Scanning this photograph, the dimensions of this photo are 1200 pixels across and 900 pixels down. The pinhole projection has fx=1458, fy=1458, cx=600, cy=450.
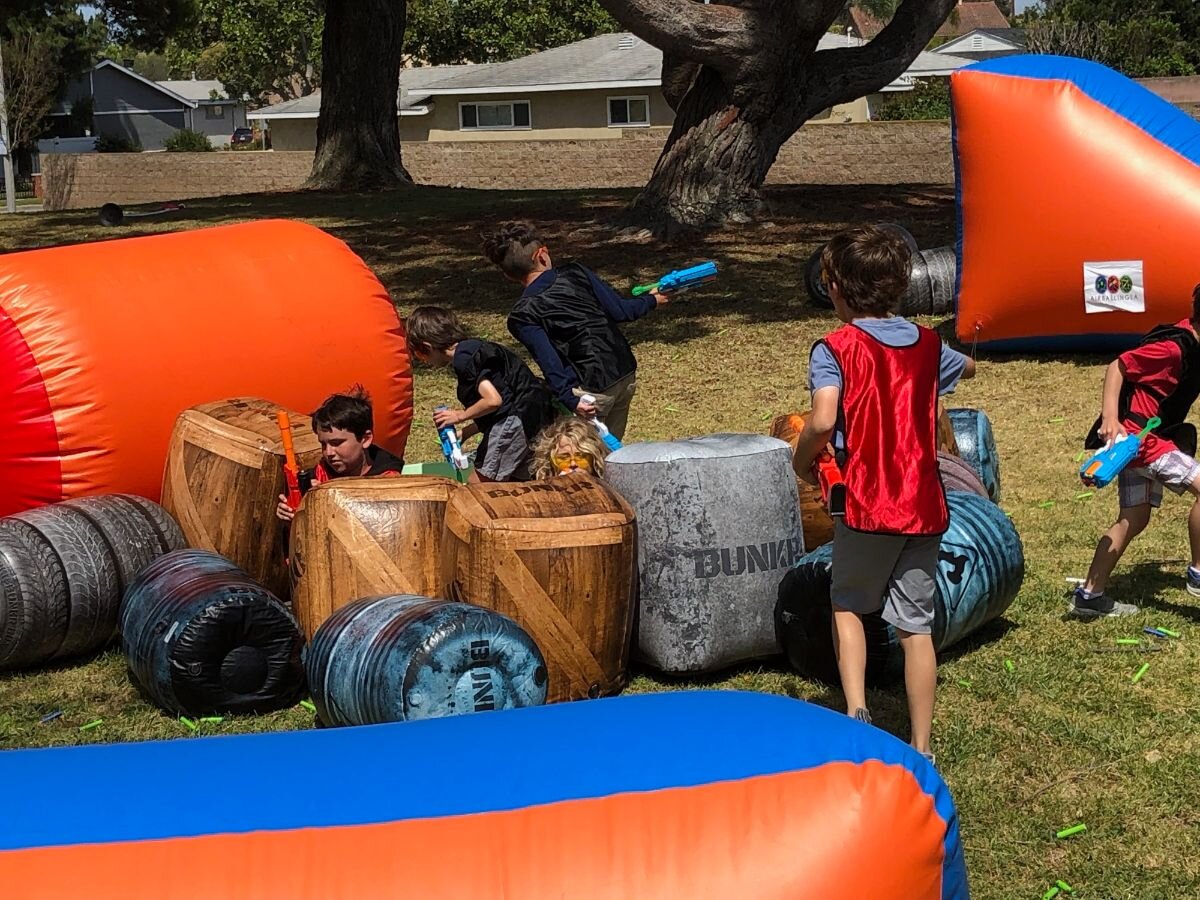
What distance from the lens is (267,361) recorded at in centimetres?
689

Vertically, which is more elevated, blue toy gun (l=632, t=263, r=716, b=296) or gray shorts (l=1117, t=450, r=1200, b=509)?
blue toy gun (l=632, t=263, r=716, b=296)

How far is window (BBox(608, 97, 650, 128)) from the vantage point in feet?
140

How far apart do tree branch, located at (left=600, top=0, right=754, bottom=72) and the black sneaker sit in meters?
9.78

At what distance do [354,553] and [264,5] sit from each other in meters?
66.8

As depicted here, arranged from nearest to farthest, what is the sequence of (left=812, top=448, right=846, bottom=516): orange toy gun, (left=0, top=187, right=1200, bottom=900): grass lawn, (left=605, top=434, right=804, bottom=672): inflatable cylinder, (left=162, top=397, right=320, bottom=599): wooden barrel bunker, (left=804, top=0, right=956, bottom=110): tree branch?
(left=0, top=187, right=1200, bottom=900): grass lawn → (left=812, top=448, right=846, bottom=516): orange toy gun → (left=605, top=434, right=804, bottom=672): inflatable cylinder → (left=162, top=397, right=320, bottom=599): wooden barrel bunker → (left=804, top=0, right=956, bottom=110): tree branch

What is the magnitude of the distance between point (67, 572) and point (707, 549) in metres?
2.52

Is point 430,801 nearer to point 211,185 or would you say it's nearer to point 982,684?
point 982,684

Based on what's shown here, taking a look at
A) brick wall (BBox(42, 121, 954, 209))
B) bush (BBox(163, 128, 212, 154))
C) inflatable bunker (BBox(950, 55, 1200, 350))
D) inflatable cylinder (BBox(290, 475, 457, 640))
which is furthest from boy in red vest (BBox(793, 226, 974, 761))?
bush (BBox(163, 128, 212, 154))

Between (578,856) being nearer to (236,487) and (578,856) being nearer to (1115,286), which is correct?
(236,487)

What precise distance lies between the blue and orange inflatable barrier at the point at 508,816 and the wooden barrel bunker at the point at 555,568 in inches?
80.5

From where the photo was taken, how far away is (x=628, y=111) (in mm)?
42875

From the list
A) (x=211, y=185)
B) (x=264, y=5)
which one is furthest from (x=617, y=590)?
(x=264, y=5)

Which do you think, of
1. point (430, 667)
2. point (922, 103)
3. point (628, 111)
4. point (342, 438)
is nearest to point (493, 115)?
point (628, 111)

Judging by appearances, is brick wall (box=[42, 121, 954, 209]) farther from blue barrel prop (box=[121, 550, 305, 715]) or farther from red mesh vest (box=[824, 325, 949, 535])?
red mesh vest (box=[824, 325, 949, 535])
